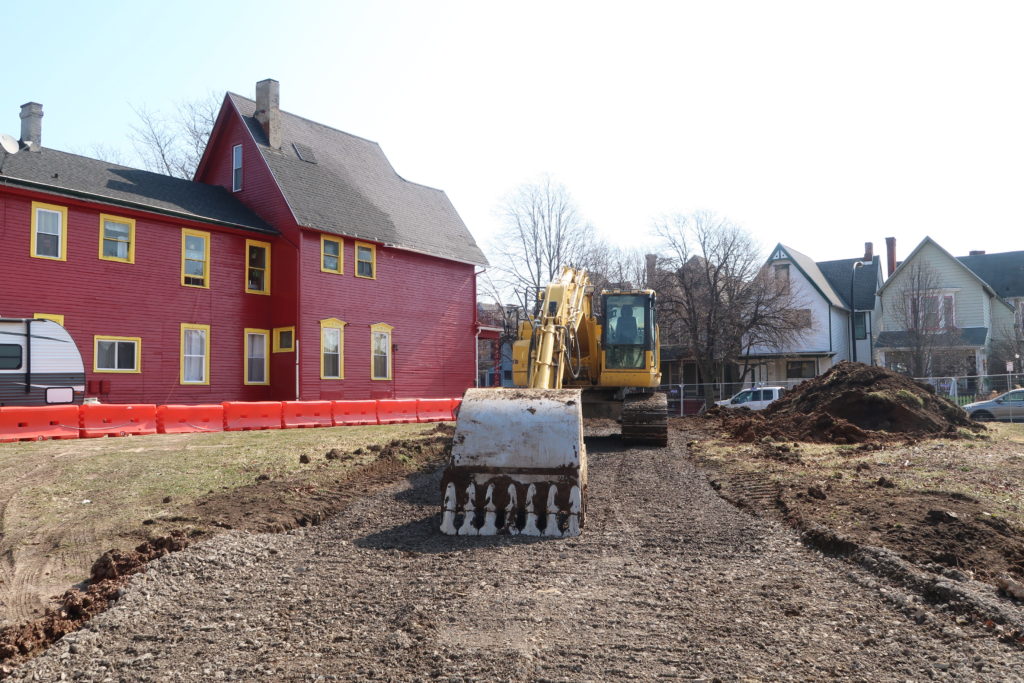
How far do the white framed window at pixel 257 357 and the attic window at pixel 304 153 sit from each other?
665 centimetres

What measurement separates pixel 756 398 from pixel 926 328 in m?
11.8

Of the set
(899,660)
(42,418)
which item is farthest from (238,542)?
(42,418)

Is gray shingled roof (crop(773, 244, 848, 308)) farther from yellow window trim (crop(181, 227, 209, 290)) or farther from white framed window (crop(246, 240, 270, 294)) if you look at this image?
yellow window trim (crop(181, 227, 209, 290))

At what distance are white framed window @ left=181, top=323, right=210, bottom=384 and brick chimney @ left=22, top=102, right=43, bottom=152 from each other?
22.8 ft

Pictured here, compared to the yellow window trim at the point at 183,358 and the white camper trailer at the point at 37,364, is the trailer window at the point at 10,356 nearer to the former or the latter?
the white camper trailer at the point at 37,364

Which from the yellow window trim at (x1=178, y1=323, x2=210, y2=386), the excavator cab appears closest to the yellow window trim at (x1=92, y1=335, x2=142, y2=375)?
the yellow window trim at (x1=178, y1=323, x2=210, y2=386)

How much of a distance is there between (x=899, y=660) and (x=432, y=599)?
10.8 feet

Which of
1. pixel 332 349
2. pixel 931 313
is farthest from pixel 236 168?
pixel 931 313

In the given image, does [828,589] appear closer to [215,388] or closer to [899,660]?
[899,660]

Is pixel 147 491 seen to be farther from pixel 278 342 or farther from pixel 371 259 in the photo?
pixel 371 259

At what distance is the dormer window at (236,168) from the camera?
88.7 feet

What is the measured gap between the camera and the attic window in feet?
91.6

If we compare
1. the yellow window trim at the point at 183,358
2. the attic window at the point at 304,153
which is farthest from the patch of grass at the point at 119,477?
the attic window at the point at 304,153

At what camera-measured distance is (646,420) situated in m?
15.8
